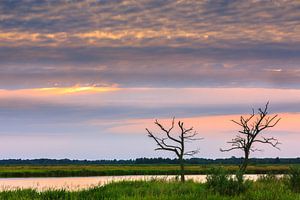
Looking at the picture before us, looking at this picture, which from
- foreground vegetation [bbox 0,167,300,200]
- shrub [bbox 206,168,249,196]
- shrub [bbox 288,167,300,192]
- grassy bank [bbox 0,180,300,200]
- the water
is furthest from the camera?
the water

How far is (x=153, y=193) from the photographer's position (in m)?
27.3

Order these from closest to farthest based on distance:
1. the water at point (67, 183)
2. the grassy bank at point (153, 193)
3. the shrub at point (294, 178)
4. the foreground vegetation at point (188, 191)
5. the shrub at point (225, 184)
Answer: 1. the grassy bank at point (153, 193)
2. the foreground vegetation at point (188, 191)
3. the shrub at point (225, 184)
4. the shrub at point (294, 178)
5. the water at point (67, 183)

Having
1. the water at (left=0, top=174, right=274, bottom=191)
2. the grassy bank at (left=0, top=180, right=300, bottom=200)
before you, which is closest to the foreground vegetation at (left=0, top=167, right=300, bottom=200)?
the grassy bank at (left=0, top=180, right=300, bottom=200)

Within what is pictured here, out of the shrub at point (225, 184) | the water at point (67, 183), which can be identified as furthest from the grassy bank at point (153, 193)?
the water at point (67, 183)

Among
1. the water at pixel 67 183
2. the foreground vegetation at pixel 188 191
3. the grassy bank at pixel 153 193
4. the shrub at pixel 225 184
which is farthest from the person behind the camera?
the water at pixel 67 183

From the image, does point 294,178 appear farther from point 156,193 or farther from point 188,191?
point 156,193

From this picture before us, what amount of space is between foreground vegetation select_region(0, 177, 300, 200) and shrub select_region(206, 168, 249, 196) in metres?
0.21

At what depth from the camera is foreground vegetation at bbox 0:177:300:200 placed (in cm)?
2453

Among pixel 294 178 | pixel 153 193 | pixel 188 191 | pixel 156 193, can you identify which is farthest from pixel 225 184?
pixel 294 178

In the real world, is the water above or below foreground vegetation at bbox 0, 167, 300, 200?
above

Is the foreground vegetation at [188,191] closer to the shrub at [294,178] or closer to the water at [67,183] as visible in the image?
the shrub at [294,178]

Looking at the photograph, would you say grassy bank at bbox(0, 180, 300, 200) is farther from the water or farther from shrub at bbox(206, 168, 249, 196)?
the water

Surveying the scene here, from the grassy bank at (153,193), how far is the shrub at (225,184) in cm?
34

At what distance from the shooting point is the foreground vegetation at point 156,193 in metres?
24.5
